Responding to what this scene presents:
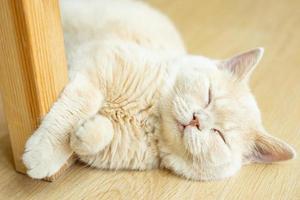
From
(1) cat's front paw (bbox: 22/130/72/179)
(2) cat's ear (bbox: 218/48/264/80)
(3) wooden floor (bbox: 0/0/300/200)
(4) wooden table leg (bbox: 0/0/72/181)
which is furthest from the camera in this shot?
(2) cat's ear (bbox: 218/48/264/80)

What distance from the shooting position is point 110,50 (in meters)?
1.33

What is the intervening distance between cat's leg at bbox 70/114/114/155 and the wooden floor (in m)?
0.15

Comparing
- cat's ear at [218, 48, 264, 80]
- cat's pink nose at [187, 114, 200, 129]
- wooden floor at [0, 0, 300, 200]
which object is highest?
cat's ear at [218, 48, 264, 80]

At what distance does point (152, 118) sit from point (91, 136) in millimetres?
242

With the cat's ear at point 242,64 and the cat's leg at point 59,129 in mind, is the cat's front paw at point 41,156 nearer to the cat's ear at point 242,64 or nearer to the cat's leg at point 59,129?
the cat's leg at point 59,129

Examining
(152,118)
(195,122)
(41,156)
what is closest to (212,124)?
(195,122)

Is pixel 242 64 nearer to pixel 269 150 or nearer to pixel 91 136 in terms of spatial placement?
pixel 269 150

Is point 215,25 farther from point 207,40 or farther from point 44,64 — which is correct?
point 44,64

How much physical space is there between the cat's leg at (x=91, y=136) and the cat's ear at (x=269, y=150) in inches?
18.6

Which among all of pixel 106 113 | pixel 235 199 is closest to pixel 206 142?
pixel 235 199


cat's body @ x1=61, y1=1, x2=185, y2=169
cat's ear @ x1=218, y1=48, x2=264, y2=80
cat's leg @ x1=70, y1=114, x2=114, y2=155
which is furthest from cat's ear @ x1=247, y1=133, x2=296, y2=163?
cat's leg @ x1=70, y1=114, x2=114, y2=155

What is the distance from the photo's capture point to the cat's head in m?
1.21

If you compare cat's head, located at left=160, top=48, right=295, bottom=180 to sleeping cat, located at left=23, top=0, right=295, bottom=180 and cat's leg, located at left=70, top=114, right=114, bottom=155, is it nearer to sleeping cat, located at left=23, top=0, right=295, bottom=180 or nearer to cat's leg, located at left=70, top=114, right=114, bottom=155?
sleeping cat, located at left=23, top=0, right=295, bottom=180

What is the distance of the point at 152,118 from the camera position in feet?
4.22
